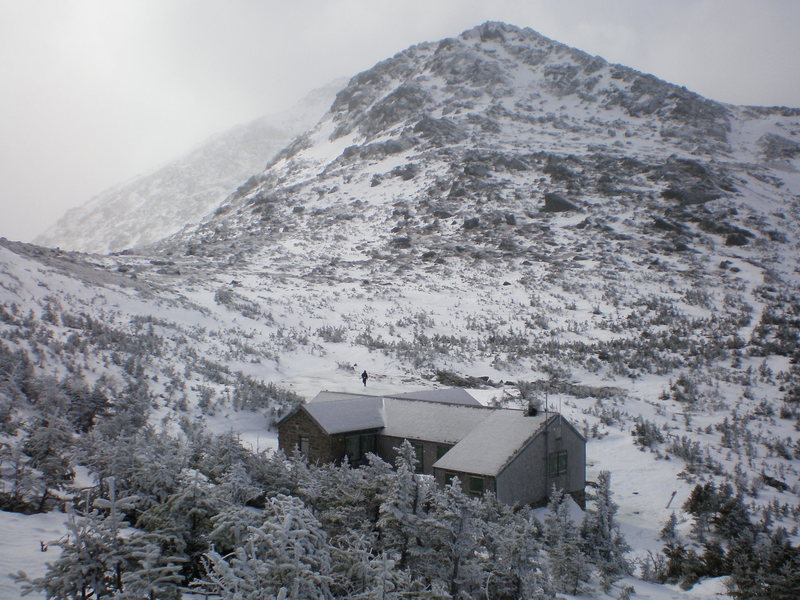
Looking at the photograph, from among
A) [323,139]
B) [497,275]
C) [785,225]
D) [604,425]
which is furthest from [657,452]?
[323,139]

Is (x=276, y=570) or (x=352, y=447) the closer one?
(x=276, y=570)

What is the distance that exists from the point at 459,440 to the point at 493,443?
4.66ft

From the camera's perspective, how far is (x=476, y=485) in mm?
18047

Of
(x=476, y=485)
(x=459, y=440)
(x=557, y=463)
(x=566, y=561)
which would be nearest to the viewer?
(x=566, y=561)

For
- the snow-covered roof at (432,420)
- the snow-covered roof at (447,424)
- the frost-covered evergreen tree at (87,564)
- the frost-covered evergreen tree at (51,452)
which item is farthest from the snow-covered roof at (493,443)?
the frost-covered evergreen tree at (87,564)

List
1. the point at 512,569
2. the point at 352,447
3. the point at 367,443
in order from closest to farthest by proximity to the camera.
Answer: the point at 512,569, the point at 352,447, the point at 367,443

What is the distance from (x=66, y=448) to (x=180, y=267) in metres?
54.1

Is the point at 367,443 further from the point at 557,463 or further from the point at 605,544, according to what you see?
the point at 605,544

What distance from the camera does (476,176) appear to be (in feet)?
295

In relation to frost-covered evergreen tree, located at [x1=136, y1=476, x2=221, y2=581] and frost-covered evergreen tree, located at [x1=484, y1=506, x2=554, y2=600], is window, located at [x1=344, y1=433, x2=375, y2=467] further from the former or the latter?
frost-covered evergreen tree, located at [x1=136, y1=476, x2=221, y2=581]

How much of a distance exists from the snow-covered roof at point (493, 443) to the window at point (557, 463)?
124cm

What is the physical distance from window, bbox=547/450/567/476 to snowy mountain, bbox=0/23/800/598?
9.21 ft

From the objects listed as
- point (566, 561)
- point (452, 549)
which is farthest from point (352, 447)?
point (452, 549)

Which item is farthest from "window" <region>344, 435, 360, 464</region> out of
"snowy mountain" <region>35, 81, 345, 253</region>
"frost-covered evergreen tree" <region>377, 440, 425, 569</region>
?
"snowy mountain" <region>35, 81, 345, 253</region>
